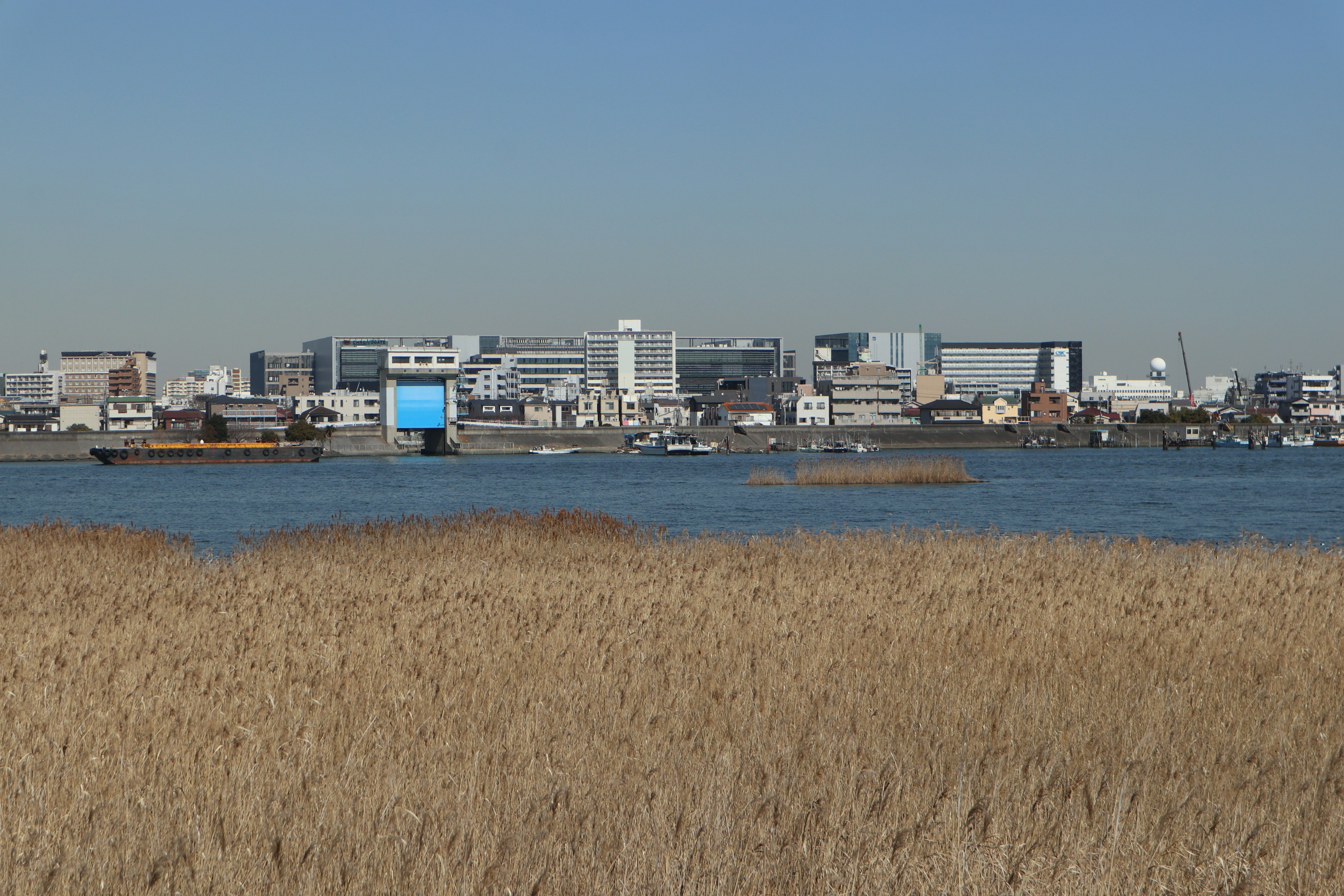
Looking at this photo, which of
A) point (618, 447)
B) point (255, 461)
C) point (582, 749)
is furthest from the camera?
point (618, 447)

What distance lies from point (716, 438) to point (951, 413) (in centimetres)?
5015

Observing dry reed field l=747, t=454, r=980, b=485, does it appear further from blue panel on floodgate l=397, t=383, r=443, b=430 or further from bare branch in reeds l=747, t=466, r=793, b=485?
blue panel on floodgate l=397, t=383, r=443, b=430

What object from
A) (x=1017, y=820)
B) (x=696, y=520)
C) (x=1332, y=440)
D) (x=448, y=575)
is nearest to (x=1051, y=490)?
(x=696, y=520)

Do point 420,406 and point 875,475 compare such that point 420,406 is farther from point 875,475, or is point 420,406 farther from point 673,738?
point 673,738

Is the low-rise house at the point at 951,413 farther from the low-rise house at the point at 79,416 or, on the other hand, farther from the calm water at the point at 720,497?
the low-rise house at the point at 79,416

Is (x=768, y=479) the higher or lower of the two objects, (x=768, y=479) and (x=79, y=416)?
the lower

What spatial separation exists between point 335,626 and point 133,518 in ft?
118

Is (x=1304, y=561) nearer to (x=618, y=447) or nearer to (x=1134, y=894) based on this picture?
(x=1134, y=894)

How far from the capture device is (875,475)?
211 ft

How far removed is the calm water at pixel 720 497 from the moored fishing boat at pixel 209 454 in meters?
13.6

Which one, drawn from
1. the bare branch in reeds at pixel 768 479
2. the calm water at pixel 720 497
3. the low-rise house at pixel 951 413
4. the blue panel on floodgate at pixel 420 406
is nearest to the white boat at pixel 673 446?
the blue panel on floodgate at pixel 420 406

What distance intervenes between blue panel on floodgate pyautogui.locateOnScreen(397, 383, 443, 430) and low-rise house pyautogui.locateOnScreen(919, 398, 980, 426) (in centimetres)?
8599

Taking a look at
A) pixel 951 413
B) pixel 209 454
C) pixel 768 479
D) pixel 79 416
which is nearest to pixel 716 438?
pixel 951 413

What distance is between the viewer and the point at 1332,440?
17000cm
